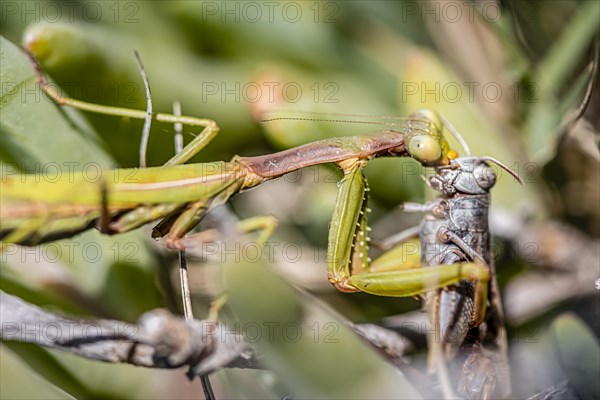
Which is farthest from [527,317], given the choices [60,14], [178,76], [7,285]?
[60,14]

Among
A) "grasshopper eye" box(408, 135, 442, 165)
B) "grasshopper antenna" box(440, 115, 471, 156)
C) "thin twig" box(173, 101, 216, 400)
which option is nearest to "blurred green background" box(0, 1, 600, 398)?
"thin twig" box(173, 101, 216, 400)

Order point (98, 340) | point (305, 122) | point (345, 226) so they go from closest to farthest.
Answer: point (98, 340) → point (345, 226) → point (305, 122)

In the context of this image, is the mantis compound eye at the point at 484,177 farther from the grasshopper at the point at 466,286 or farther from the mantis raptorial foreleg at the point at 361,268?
the mantis raptorial foreleg at the point at 361,268

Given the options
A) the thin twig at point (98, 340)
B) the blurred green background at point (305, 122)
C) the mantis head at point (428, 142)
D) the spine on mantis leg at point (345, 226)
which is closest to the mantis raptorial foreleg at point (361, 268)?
the spine on mantis leg at point (345, 226)

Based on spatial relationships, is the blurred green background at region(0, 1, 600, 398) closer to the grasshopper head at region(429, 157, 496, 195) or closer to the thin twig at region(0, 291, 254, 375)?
the thin twig at region(0, 291, 254, 375)

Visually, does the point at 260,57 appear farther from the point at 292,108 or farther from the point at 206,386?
the point at 206,386

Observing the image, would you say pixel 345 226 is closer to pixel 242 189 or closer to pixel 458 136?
pixel 242 189

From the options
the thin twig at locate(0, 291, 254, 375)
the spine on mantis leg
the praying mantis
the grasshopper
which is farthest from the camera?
the spine on mantis leg

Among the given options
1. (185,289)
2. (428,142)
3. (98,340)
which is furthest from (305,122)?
(98,340)
